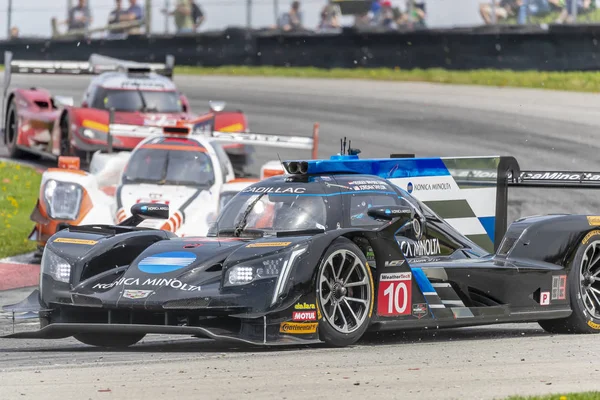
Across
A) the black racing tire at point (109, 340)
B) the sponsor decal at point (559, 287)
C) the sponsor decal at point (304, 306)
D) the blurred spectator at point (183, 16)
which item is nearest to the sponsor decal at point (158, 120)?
the blurred spectator at point (183, 16)

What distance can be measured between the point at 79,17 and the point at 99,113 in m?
12.8

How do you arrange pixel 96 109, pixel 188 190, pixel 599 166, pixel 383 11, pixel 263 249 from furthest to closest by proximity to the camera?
pixel 383 11, pixel 96 109, pixel 599 166, pixel 188 190, pixel 263 249

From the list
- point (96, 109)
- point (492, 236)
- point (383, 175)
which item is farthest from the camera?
point (96, 109)

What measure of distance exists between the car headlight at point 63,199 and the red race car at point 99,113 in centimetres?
462

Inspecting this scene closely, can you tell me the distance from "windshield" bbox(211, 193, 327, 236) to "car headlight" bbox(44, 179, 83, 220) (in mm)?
5676

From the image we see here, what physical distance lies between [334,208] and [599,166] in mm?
10935

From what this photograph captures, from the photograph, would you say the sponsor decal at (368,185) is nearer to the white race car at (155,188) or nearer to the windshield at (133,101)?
the white race car at (155,188)

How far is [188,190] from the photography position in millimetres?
14633

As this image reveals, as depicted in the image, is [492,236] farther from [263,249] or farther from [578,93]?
[578,93]

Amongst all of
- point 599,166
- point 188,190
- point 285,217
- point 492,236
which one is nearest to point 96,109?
point 188,190

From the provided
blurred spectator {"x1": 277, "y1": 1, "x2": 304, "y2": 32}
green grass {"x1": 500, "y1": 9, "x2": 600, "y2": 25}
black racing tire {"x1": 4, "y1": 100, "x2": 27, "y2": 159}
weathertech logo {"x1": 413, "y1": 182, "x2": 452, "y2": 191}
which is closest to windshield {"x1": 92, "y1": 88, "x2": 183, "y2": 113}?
black racing tire {"x1": 4, "y1": 100, "x2": 27, "y2": 159}

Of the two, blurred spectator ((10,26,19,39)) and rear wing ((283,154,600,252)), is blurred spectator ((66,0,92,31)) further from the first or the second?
rear wing ((283,154,600,252))

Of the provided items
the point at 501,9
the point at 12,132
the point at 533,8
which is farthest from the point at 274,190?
the point at 501,9

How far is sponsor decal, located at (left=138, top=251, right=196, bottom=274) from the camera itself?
7984 millimetres
